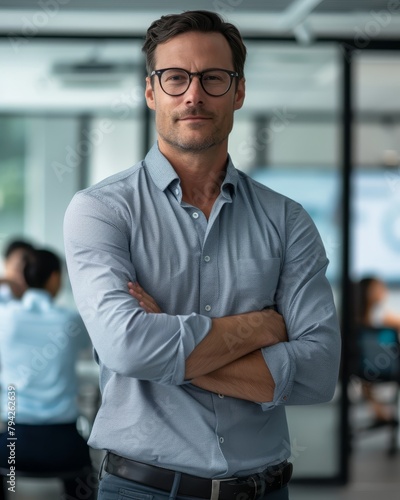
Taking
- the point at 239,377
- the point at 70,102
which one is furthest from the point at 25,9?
the point at 239,377

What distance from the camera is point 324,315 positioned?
193cm

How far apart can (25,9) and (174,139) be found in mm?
3324

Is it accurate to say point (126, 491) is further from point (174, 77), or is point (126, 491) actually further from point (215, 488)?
point (174, 77)

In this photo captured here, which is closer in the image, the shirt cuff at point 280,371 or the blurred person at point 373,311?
the shirt cuff at point 280,371

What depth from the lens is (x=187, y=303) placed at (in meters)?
1.82

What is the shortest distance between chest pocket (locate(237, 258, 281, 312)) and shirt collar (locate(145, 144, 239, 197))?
18cm

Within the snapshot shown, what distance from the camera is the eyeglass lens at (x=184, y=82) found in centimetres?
184

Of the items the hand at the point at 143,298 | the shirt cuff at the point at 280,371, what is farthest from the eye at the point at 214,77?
the shirt cuff at the point at 280,371

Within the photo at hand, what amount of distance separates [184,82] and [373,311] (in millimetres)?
3948

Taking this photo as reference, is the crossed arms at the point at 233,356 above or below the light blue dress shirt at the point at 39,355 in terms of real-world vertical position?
above

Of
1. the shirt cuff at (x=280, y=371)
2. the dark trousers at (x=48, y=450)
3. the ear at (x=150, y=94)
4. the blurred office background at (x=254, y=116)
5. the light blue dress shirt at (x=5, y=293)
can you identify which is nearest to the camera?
the shirt cuff at (x=280, y=371)

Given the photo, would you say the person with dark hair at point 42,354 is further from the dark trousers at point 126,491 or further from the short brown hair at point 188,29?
the short brown hair at point 188,29

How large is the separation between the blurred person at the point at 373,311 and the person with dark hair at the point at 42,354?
1.94m

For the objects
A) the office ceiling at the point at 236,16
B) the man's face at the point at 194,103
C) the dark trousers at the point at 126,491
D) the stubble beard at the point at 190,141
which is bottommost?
the dark trousers at the point at 126,491
